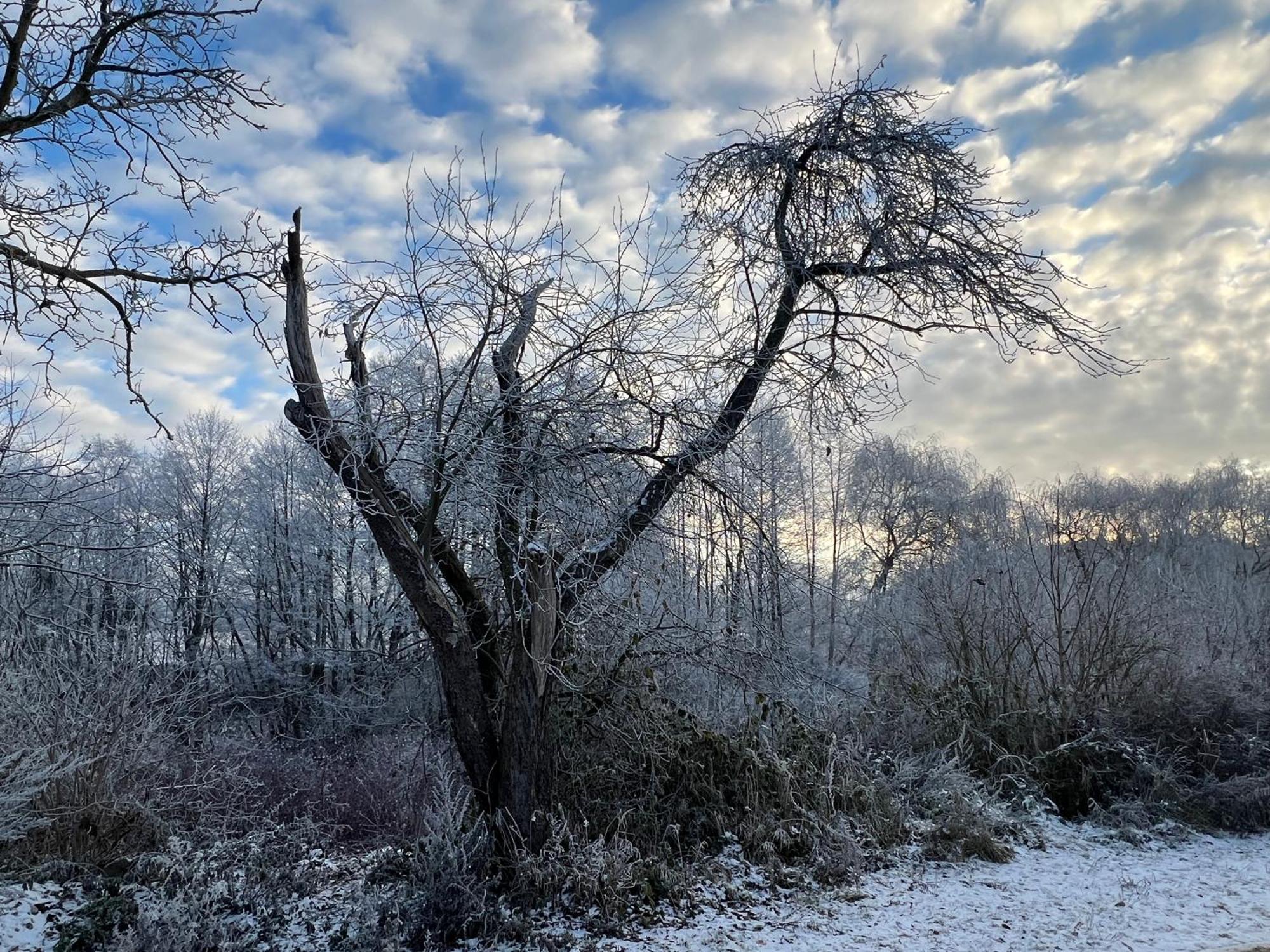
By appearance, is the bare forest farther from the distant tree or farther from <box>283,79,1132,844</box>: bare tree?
the distant tree

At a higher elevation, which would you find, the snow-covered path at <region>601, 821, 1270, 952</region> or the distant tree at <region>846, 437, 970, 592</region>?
the distant tree at <region>846, 437, 970, 592</region>

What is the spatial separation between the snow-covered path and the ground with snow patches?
12 mm

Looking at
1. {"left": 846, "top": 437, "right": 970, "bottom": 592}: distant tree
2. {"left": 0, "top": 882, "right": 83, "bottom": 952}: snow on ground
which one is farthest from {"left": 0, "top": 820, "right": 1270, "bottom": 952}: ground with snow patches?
{"left": 846, "top": 437, "right": 970, "bottom": 592}: distant tree

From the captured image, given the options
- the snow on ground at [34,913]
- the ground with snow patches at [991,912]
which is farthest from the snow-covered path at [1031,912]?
the snow on ground at [34,913]

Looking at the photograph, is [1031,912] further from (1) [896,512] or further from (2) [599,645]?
(1) [896,512]

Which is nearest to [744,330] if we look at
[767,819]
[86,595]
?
[767,819]

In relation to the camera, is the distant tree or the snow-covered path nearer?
the snow-covered path

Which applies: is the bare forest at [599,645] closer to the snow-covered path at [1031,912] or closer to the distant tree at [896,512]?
the snow-covered path at [1031,912]

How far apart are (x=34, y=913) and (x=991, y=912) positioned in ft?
20.6

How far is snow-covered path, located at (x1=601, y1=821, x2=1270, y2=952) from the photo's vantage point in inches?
201

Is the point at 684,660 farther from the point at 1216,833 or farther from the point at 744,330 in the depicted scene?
the point at 1216,833

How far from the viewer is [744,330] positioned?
667 cm

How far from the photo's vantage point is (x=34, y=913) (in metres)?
5.46

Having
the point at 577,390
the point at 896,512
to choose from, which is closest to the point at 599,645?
the point at 577,390
